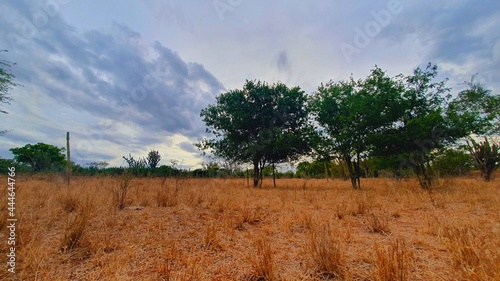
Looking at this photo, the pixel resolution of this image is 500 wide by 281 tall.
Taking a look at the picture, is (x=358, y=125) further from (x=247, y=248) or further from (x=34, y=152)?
(x=34, y=152)

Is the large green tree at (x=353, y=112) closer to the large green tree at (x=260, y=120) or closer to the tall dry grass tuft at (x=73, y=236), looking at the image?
the large green tree at (x=260, y=120)

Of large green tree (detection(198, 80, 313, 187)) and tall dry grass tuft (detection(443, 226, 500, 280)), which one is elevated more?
large green tree (detection(198, 80, 313, 187))

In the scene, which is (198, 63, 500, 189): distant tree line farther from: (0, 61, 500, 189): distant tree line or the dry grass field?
the dry grass field

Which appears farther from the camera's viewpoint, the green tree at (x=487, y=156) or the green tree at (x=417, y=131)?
the green tree at (x=487, y=156)

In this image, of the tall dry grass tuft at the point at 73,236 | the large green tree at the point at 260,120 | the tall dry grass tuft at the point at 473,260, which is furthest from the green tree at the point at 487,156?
the tall dry grass tuft at the point at 73,236

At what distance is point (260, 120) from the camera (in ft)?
57.6

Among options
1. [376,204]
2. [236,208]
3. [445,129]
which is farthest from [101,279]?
[445,129]

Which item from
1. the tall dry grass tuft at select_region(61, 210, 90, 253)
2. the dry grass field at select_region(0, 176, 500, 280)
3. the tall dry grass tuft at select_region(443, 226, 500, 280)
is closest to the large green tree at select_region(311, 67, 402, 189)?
the dry grass field at select_region(0, 176, 500, 280)

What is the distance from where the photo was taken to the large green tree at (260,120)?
1698 cm

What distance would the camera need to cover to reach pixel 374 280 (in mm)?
2180

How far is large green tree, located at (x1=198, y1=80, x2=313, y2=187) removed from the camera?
16984 millimetres

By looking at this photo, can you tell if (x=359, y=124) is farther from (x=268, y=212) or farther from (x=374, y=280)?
(x=374, y=280)

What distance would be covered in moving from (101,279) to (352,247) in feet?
11.4

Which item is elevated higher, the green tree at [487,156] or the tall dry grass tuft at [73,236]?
the green tree at [487,156]
